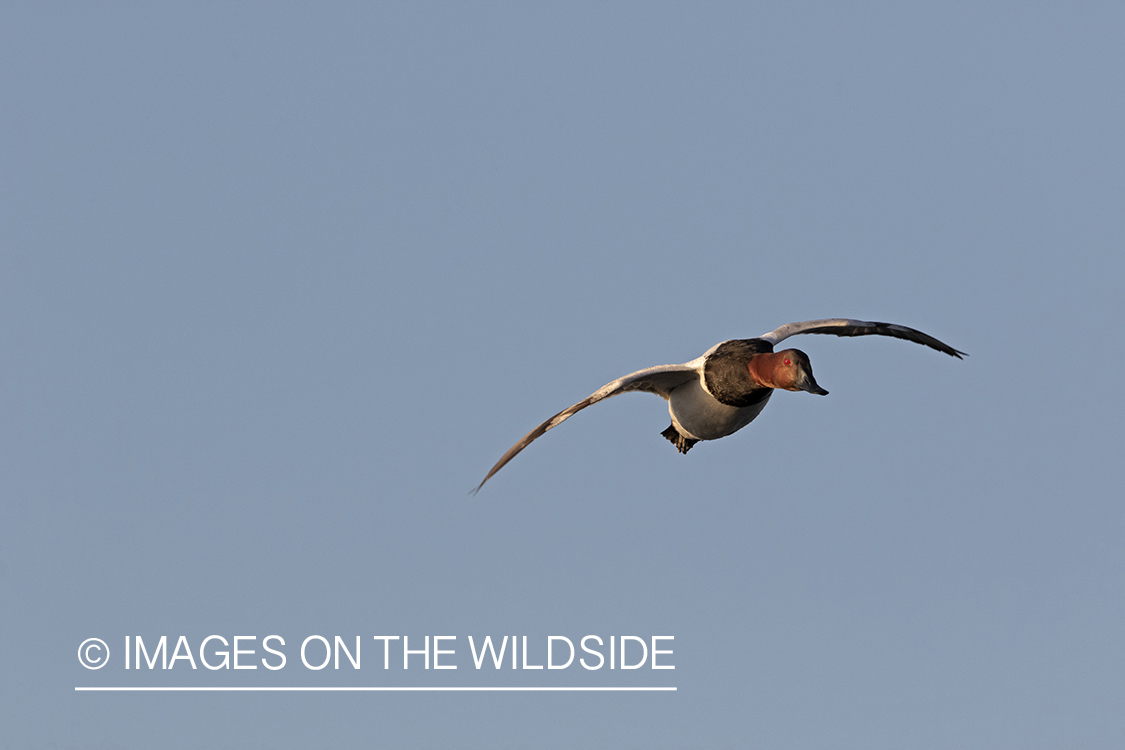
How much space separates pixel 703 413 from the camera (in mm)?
31484

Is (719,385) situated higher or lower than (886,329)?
lower

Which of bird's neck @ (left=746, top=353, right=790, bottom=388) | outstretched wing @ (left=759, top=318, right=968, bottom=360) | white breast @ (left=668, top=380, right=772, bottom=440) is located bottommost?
bird's neck @ (left=746, top=353, right=790, bottom=388)

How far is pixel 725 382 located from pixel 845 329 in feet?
14.4

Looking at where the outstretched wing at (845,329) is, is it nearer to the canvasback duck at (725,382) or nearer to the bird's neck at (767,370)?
the canvasback duck at (725,382)

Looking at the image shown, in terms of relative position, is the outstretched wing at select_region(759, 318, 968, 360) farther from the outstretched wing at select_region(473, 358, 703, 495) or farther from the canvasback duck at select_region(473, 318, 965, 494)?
the outstretched wing at select_region(473, 358, 703, 495)

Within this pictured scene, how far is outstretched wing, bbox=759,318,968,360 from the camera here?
3222cm

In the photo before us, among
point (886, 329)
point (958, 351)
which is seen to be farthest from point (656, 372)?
point (958, 351)

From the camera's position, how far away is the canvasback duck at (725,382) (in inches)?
1116

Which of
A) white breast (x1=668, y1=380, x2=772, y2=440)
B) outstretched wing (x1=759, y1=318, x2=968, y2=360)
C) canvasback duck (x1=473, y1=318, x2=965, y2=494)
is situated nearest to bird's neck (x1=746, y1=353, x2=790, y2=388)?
canvasback duck (x1=473, y1=318, x2=965, y2=494)

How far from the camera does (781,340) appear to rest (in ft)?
105

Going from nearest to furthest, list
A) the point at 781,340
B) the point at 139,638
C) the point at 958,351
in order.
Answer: the point at 781,340
the point at 958,351
the point at 139,638

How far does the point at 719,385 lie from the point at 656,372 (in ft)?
4.51

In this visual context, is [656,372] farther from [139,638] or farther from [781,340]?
[139,638]

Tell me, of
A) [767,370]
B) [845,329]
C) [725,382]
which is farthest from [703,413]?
[845,329]
